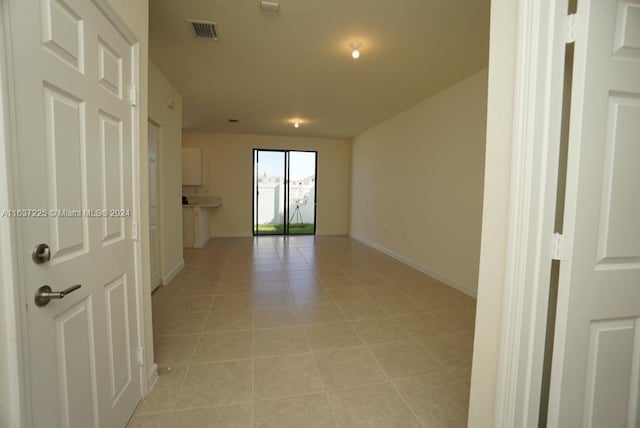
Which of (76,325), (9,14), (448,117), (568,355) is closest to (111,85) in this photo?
(9,14)

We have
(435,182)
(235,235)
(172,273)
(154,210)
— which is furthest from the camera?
(235,235)

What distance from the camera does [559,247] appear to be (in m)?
1.02

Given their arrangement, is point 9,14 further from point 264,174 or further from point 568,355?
point 264,174

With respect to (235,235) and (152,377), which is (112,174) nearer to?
(152,377)

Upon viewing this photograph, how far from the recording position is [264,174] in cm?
803

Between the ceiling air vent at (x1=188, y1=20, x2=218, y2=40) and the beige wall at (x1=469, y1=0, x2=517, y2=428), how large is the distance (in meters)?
2.41

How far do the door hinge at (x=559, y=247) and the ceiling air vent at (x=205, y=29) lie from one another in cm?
302

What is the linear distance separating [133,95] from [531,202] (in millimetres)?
2003

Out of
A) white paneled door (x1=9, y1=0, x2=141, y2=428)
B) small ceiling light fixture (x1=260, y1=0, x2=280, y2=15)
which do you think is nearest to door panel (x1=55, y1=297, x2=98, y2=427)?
white paneled door (x1=9, y1=0, x2=141, y2=428)

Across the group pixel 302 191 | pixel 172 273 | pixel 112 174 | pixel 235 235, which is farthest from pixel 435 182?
pixel 235 235

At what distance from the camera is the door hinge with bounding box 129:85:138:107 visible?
1.56m

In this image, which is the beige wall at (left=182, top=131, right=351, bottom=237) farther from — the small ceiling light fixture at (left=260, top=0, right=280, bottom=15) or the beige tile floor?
the small ceiling light fixture at (left=260, top=0, right=280, bottom=15)

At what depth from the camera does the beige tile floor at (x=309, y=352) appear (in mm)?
1655

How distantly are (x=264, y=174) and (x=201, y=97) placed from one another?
3524 millimetres
